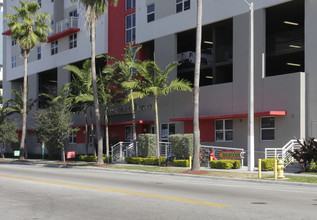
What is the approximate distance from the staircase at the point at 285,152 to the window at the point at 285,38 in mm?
6480

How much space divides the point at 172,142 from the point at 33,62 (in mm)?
30596

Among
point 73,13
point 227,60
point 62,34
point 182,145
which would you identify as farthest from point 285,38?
point 73,13

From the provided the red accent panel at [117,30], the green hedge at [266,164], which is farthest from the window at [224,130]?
the red accent panel at [117,30]

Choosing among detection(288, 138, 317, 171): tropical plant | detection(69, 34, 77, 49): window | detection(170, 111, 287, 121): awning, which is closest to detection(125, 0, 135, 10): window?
detection(69, 34, 77, 49): window

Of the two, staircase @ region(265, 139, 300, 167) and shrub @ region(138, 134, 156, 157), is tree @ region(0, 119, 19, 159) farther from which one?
A: staircase @ region(265, 139, 300, 167)

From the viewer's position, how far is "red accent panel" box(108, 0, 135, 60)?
1612 inches

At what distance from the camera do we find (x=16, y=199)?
42.5ft

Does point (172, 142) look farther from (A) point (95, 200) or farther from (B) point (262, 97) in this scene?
(A) point (95, 200)

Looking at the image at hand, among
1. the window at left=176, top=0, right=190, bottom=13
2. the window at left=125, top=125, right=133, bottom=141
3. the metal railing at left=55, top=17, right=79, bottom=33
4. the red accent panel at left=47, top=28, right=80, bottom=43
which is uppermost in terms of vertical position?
the metal railing at left=55, top=17, right=79, bottom=33

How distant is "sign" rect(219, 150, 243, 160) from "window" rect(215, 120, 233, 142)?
1.84 meters

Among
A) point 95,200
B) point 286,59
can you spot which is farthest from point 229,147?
point 95,200

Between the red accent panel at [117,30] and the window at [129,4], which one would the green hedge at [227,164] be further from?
the window at [129,4]

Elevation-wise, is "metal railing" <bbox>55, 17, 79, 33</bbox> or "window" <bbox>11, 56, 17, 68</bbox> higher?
"metal railing" <bbox>55, 17, 79, 33</bbox>

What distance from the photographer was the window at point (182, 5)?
34312mm
